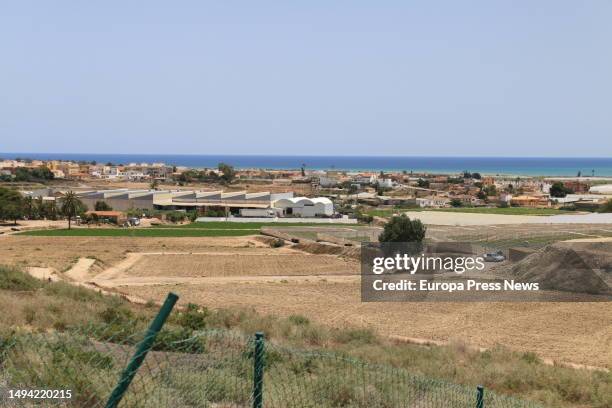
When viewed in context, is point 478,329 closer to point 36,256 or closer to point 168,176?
point 36,256

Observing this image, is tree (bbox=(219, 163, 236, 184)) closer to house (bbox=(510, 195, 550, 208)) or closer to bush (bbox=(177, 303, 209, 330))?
house (bbox=(510, 195, 550, 208))

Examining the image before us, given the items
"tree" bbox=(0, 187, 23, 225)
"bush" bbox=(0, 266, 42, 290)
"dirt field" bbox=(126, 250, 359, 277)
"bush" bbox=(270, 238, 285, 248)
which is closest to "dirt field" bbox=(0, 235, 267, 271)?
"bush" bbox=(270, 238, 285, 248)

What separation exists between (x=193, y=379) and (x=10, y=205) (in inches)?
2638

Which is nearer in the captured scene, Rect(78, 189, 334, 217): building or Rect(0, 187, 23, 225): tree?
Rect(0, 187, 23, 225): tree

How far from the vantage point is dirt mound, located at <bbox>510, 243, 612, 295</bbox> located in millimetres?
31703

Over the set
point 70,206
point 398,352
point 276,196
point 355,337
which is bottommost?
point 276,196

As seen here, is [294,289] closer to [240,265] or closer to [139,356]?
[240,265]

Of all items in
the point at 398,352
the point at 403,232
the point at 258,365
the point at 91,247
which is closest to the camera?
the point at 258,365

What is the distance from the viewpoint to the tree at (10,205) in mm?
68812

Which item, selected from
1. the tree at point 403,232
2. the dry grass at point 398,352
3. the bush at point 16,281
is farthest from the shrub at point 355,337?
the tree at point 403,232

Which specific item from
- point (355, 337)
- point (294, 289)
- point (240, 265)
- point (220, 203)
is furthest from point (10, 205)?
point (355, 337)

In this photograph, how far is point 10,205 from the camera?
69.2 metres

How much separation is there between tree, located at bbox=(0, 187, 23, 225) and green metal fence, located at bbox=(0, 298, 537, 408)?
6329 cm

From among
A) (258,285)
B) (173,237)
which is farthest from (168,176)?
(258,285)
